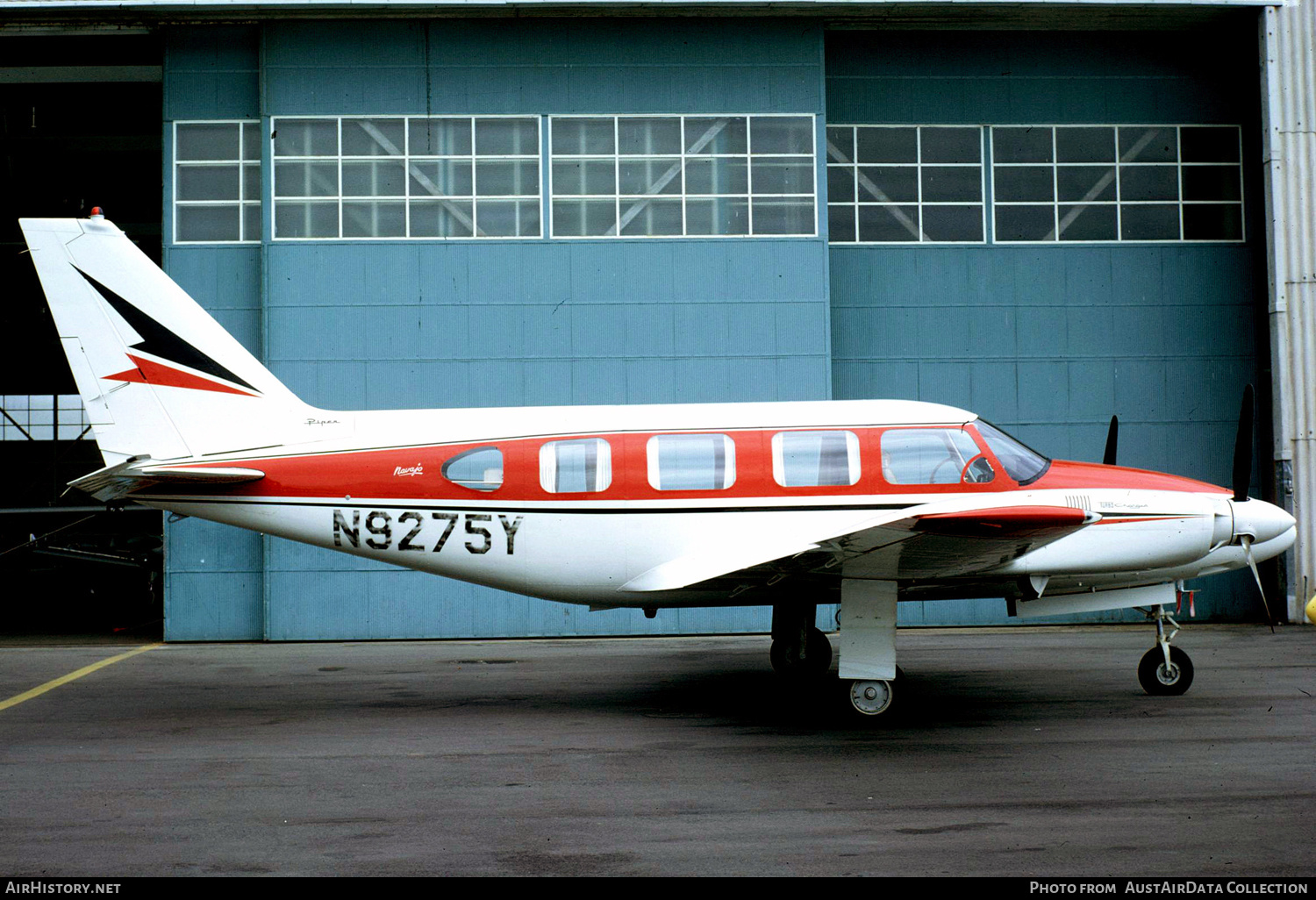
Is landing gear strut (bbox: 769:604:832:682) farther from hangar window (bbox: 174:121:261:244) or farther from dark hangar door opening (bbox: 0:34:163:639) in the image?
dark hangar door opening (bbox: 0:34:163:639)

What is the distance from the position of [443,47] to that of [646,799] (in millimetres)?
12938

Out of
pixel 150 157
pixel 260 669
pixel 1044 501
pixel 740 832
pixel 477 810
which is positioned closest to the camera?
pixel 740 832

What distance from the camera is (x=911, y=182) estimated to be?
56.5 ft

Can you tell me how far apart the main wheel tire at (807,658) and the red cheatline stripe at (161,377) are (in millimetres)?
6249

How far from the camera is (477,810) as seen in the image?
6770mm

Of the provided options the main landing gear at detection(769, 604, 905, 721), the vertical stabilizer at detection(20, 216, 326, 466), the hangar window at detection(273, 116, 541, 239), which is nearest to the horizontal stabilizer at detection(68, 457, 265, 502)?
the vertical stabilizer at detection(20, 216, 326, 466)

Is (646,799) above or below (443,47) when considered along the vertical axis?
below

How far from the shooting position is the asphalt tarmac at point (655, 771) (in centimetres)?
579

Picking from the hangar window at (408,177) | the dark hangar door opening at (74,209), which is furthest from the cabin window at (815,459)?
the dark hangar door opening at (74,209)

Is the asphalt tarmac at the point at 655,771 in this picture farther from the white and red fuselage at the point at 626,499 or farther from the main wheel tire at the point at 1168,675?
the white and red fuselage at the point at 626,499

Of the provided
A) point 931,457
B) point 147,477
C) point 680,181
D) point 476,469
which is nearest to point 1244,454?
point 931,457

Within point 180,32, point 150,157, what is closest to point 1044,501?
point 180,32

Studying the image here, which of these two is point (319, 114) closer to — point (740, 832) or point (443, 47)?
point (443, 47)

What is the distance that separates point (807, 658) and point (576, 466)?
3.38 metres
